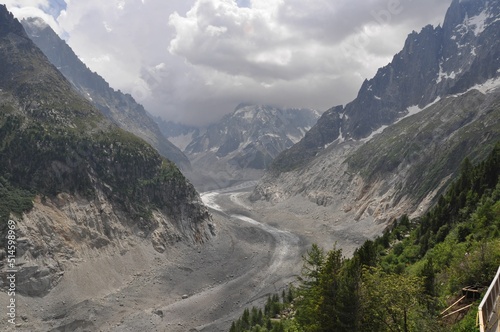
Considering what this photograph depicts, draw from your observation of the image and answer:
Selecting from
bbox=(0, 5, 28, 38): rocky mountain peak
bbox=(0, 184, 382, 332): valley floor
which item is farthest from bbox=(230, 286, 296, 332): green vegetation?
bbox=(0, 5, 28, 38): rocky mountain peak

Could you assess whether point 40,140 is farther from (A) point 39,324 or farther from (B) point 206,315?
(B) point 206,315

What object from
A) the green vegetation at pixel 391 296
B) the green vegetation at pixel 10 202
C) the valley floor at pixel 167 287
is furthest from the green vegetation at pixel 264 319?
the green vegetation at pixel 10 202

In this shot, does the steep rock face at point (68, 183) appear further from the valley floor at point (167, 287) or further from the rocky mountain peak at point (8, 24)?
the rocky mountain peak at point (8, 24)

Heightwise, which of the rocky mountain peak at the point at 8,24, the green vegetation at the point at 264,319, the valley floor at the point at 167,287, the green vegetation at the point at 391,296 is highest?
the rocky mountain peak at the point at 8,24

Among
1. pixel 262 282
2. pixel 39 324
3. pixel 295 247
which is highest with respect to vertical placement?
pixel 295 247

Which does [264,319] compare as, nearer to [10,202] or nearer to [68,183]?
[10,202]

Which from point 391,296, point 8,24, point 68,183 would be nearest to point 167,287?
point 68,183

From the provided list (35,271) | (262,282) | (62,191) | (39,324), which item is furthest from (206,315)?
(62,191)

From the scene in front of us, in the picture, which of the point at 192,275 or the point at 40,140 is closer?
the point at 192,275

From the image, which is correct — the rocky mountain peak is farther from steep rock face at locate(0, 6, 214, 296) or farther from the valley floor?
the valley floor
